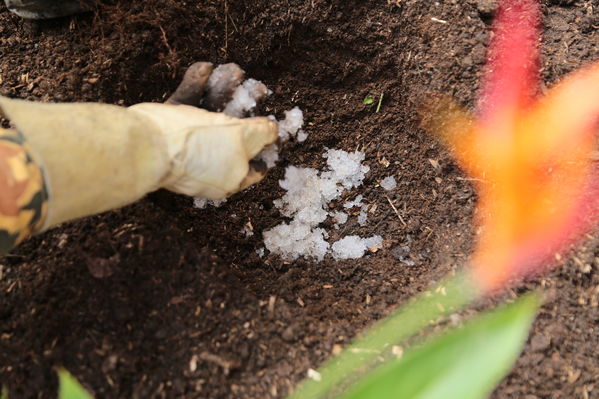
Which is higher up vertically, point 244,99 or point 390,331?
point 244,99

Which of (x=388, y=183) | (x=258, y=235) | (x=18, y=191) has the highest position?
(x=18, y=191)

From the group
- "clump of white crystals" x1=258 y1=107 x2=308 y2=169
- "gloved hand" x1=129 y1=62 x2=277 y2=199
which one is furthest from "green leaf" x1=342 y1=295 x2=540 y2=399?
"clump of white crystals" x1=258 y1=107 x2=308 y2=169

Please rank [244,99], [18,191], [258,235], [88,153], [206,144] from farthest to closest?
[258,235] < [244,99] < [206,144] < [88,153] < [18,191]

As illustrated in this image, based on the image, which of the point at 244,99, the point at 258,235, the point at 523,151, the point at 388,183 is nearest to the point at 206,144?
the point at 244,99

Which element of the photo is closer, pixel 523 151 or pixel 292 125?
pixel 523 151

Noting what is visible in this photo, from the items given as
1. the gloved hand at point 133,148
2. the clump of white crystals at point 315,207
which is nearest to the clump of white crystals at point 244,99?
the gloved hand at point 133,148

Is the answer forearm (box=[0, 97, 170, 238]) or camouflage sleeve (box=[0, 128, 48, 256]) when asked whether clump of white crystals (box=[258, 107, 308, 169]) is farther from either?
camouflage sleeve (box=[0, 128, 48, 256])

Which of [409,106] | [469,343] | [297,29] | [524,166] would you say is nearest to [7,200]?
[469,343]

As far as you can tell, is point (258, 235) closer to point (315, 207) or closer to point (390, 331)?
point (315, 207)
